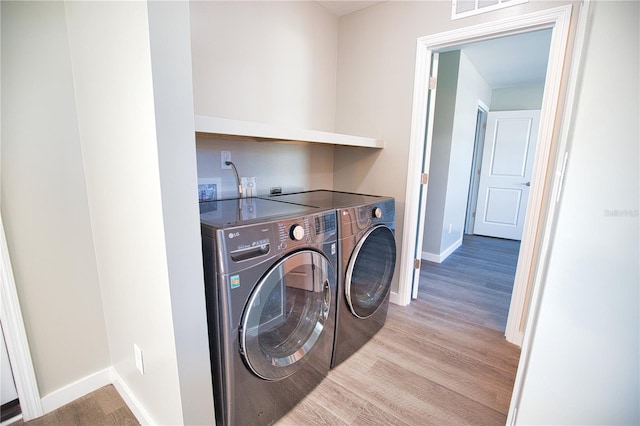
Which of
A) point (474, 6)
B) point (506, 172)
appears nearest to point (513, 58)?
point (506, 172)

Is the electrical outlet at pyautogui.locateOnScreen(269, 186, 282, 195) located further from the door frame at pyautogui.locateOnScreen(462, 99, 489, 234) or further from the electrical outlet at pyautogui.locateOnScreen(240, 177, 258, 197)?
the door frame at pyautogui.locateOnScreen(462, 99, 489, 234)

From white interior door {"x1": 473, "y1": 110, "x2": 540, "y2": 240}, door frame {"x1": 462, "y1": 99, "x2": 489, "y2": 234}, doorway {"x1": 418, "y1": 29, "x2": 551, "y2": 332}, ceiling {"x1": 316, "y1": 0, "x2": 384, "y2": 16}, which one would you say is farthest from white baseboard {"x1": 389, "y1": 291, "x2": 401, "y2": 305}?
white interior door {"x1": 473, "y1": 110, "x2": 540, "y2": 240}

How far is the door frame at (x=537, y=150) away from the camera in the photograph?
5.40 feet

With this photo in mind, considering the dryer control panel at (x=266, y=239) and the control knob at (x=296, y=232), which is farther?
the control knob at (x=296, y=232)

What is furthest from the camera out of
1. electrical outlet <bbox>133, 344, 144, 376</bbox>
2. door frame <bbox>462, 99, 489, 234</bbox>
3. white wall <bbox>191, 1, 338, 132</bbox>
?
door frame <bbox>462, 99, 489, 234</bbox>

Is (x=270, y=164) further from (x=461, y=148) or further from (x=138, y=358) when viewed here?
(x=461, y=148)

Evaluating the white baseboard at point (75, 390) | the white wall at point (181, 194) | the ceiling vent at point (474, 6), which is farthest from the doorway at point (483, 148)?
the white baseboard at point (75, 390)

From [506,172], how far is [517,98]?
118 centimetres

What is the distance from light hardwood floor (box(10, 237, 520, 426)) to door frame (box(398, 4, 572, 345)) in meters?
0.25

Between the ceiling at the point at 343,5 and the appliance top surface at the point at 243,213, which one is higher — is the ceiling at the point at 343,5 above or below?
above

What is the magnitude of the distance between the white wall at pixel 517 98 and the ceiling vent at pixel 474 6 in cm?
341

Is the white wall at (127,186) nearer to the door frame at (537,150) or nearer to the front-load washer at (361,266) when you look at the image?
the front-load washer at (361,266)

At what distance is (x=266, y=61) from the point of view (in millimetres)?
1939

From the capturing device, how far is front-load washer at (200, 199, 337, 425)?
1001 mm
